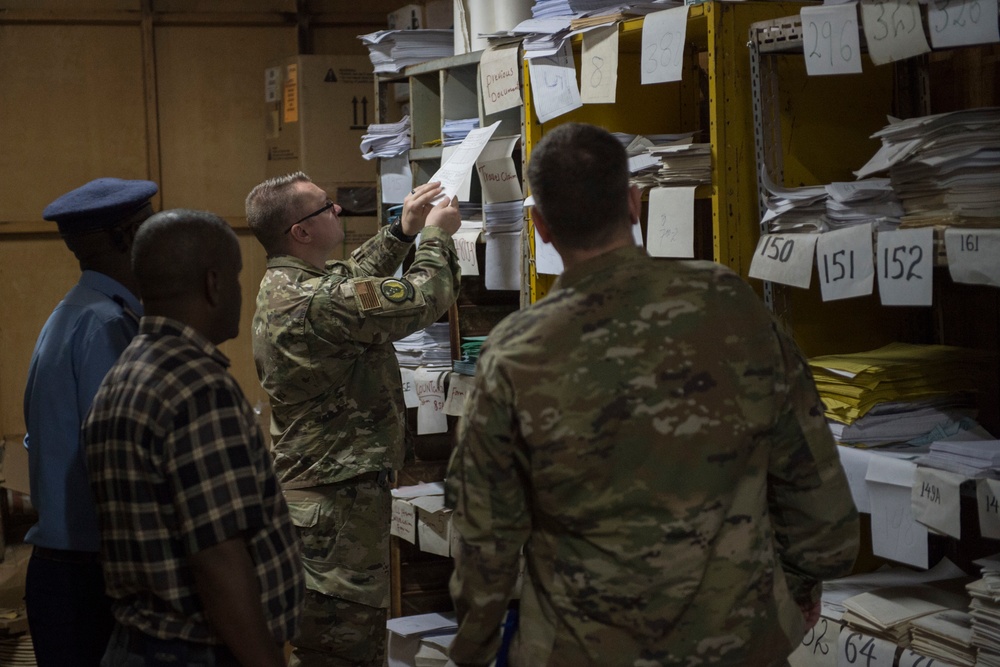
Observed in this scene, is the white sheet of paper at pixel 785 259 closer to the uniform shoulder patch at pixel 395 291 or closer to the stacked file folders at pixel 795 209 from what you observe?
the stacked file folders at pixel 795 209

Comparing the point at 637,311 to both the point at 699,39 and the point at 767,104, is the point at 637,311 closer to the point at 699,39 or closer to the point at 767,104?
the point at 767,104

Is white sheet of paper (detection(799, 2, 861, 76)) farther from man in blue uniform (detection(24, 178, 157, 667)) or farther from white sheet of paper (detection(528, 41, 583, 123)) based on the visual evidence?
man in blue uniform (detection(24, 178, 157, 667))

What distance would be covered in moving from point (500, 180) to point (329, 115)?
88.6 inches

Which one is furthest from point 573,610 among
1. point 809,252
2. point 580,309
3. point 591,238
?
point 809,252

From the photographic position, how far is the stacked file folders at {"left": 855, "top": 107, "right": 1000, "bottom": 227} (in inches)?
75.3

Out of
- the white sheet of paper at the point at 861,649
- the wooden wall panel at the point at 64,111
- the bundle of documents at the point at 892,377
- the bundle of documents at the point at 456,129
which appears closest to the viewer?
the white sheet of paper at the point at 861,649

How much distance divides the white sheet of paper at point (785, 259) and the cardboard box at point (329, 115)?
3.00 metres

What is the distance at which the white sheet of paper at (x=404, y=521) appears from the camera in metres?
3.40

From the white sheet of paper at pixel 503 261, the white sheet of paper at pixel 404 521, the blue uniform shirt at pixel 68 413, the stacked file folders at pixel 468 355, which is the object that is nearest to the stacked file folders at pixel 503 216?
the white sheet of paper at pixel 503 261

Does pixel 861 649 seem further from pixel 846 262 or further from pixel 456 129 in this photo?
pixel 456 129

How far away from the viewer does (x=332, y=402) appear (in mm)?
2818

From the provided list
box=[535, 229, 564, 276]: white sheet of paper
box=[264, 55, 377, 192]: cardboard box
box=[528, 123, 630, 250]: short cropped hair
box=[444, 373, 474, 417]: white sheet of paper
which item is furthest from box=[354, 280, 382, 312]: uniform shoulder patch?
box=[264, 55, 377, 192]: cardboard box

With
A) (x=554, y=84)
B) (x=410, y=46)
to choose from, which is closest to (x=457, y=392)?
(x=554, y=84)

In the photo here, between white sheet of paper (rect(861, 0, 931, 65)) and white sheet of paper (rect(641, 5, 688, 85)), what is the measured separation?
1.39 ft
